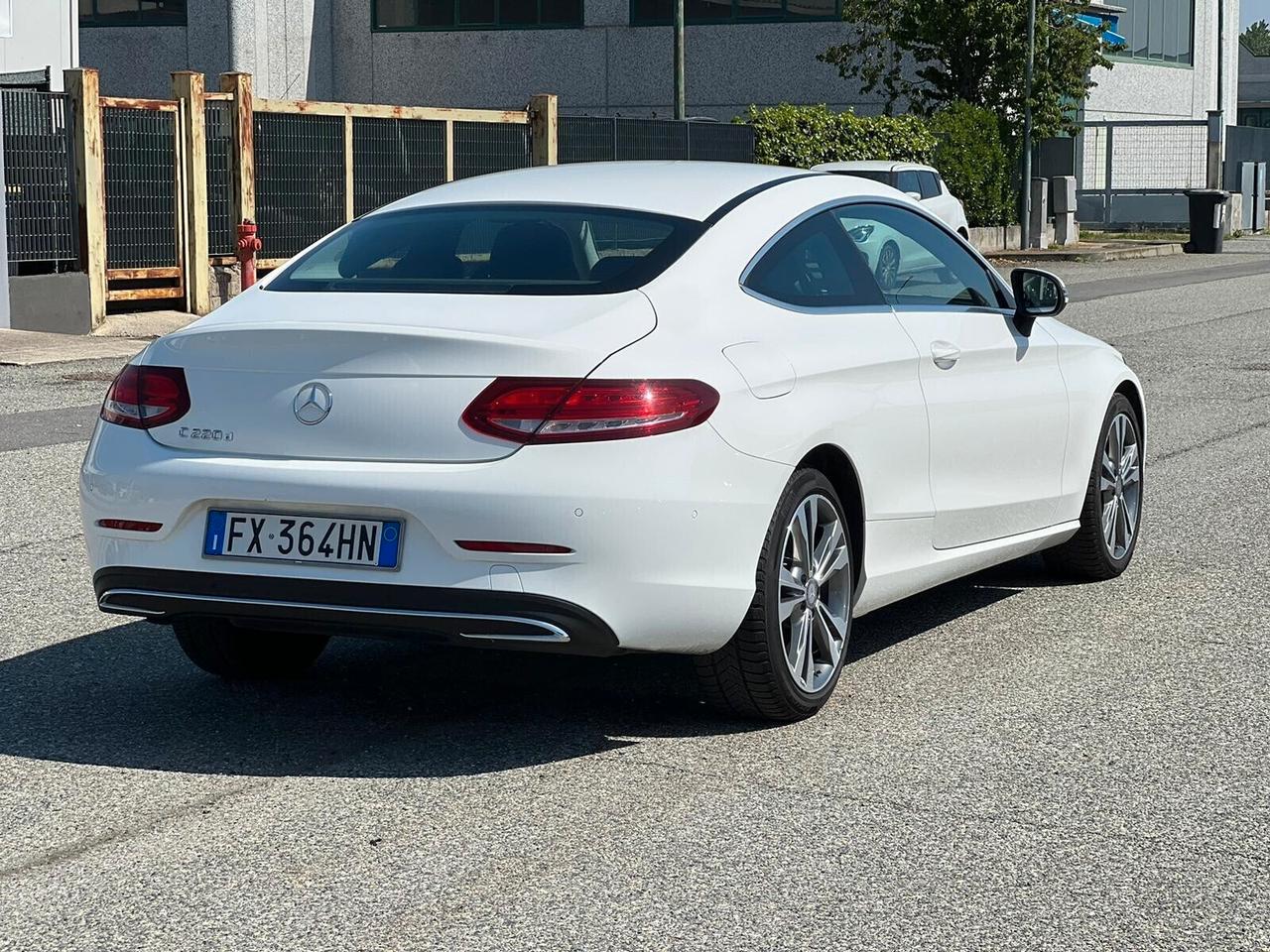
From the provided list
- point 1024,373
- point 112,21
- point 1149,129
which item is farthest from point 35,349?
point 1149,129

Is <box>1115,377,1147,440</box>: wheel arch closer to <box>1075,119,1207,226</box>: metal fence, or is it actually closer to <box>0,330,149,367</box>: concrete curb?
<box>0,330,149,367</box>: concrete curb

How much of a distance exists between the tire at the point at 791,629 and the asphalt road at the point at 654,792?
97 millimetres

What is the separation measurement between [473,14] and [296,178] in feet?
80.0

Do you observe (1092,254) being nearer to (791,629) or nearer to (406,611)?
(791,629)

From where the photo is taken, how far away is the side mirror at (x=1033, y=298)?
7.03m

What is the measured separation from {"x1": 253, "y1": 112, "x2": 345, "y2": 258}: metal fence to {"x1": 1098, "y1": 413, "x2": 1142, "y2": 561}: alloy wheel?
615 inches

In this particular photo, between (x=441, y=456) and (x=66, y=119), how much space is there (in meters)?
15.7

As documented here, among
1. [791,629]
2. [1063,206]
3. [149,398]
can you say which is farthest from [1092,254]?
[149,398]

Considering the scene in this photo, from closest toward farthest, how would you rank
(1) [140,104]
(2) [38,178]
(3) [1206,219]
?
1. (2) [38,178]
2. (1) [140,104]
3. (3) [1206,219]

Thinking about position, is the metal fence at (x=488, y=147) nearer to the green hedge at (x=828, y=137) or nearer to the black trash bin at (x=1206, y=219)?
the green hedge at (x=828, y=137)

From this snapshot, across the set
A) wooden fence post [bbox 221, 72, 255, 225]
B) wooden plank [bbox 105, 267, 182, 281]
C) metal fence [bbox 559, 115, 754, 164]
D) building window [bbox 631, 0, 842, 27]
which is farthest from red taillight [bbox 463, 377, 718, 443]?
building window [bbox 631, 0, 842, 27]

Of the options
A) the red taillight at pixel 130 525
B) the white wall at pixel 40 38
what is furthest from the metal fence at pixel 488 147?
the red taillight at pixel 130 525

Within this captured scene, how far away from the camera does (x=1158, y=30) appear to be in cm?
5397

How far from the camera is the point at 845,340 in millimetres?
5895
